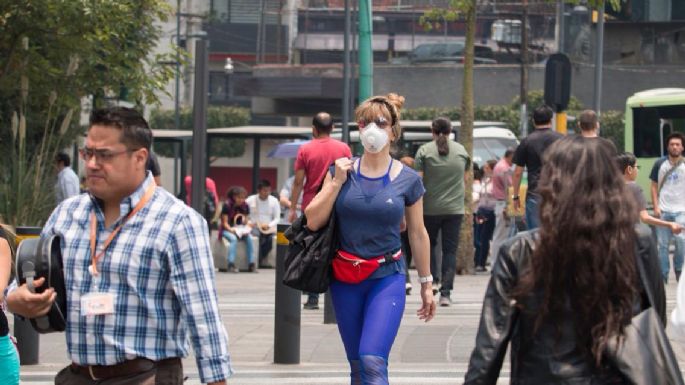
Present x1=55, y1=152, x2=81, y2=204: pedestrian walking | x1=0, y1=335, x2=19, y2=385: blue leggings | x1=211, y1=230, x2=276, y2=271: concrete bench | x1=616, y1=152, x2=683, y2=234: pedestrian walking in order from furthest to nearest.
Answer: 1. x1=211, y1=230, x2=276, y2=271: concrete bench
2. x1=55, y1=152, x2=81, y2=204: pedestrian walking
3. x1=0, y1=335, x2=19, y2=385: blue leggings
4. x1=616, y1=152, x2=683, y2=234: pedestrian walking

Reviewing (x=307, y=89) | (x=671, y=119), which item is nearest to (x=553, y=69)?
(x=671, y=119)

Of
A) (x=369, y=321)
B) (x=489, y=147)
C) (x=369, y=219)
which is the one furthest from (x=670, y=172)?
(x=489, y=147)

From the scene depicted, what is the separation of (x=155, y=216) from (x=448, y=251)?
9494mm

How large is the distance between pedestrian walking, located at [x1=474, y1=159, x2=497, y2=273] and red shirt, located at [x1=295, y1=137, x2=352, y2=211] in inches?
335

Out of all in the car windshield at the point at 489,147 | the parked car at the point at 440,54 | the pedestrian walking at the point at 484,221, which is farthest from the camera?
the parked car at the point at 440,54

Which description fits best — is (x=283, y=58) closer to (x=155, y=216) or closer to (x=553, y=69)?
(x=553, y=69)

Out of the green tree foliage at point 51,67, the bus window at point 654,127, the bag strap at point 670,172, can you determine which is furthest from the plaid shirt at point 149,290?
the bus window at point 654,127

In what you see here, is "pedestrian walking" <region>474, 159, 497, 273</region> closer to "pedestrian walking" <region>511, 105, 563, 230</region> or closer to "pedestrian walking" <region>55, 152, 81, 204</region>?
"pedestrian walking" <region>55, 152, 81, 204</region>

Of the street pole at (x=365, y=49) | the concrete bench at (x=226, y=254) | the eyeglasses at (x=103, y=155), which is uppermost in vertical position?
the street pole at (x=365, y=49)

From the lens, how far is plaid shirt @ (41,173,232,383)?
490cm

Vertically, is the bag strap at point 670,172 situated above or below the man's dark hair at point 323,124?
below

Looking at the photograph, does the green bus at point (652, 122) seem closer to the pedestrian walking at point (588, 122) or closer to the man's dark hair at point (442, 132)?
the man's dark hair at point (442, 132)

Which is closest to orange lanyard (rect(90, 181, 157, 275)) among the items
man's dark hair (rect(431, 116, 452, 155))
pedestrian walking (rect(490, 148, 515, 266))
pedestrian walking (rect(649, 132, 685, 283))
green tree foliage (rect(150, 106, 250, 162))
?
man's dark hair (rect(431, 116, 452, 155))

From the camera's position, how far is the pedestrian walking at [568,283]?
4336 millimetres
